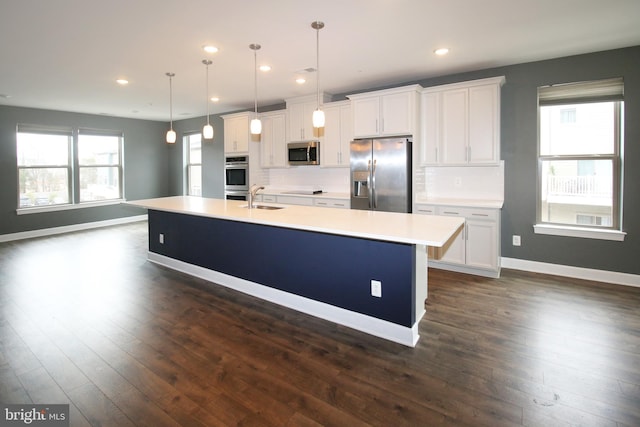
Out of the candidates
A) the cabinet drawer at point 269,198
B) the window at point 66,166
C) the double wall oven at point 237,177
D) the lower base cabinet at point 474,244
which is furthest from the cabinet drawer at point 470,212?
the window at point 66,166

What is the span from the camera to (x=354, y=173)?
5.05 metres

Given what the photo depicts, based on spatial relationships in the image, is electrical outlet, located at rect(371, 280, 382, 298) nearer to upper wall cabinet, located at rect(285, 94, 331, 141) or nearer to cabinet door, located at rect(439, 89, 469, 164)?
cabinet door, located at rect(439, 89, 469, 164)

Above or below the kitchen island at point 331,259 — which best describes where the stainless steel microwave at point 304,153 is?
above

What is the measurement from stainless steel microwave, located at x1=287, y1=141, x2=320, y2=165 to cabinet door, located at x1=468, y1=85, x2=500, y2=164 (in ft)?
7.83

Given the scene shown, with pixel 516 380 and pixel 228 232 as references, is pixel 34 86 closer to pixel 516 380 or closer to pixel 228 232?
pixel 228 232

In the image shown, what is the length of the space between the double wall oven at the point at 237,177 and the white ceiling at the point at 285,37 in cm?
175

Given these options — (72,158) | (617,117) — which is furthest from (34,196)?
(617,117)

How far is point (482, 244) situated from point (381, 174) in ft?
5.10

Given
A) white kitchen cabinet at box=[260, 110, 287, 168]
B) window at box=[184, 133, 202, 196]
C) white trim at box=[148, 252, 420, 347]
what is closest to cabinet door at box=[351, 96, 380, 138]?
white kitchen cabinet at box=[260, 110, 287, 168]

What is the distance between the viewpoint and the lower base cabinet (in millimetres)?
4090

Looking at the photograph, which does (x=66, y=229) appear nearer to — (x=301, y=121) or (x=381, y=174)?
(x=301, y=121)

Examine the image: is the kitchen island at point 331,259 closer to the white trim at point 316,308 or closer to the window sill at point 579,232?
the white trim at point 316,308

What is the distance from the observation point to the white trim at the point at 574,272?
12.6 ft

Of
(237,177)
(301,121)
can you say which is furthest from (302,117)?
(237,177)
